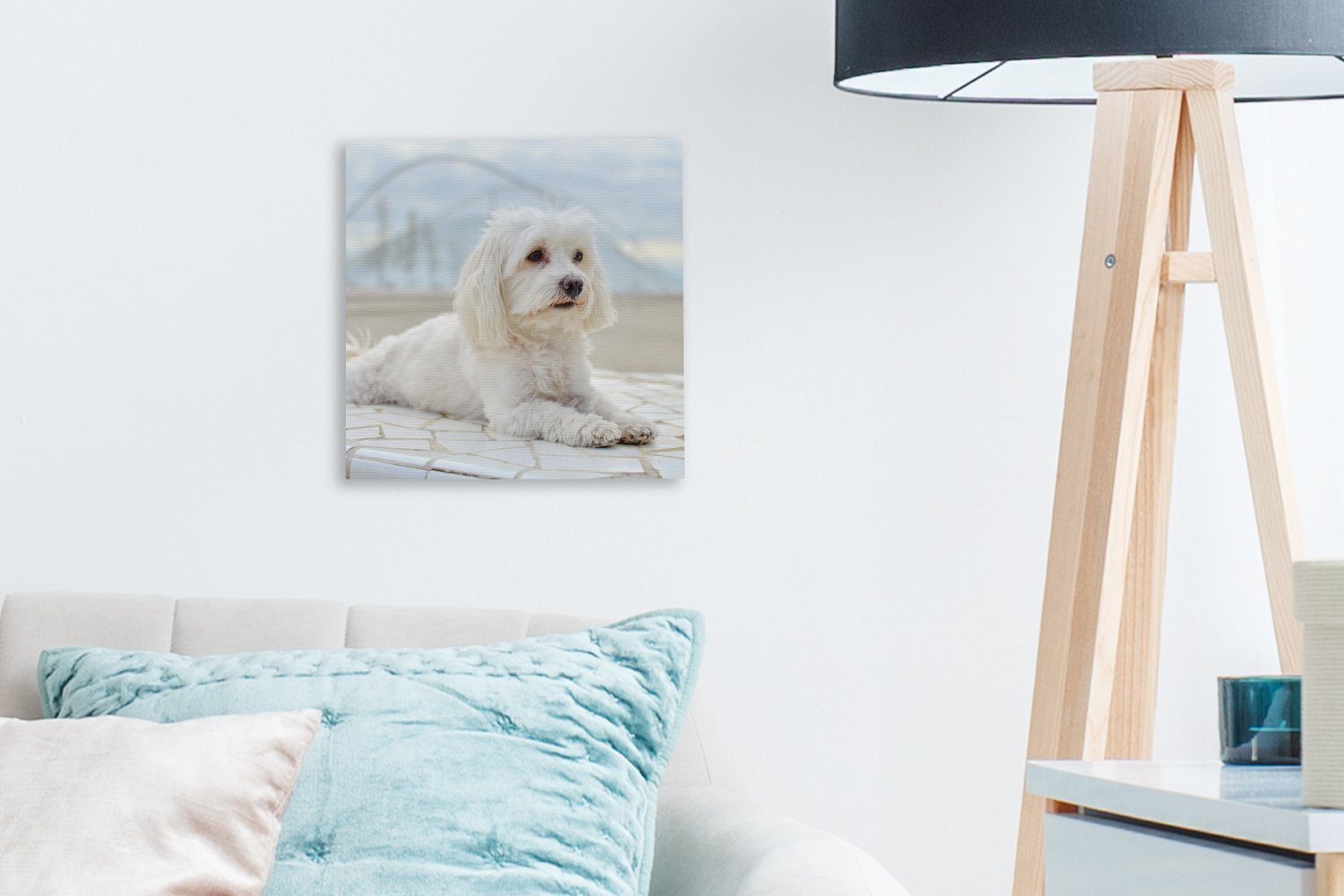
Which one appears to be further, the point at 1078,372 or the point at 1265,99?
the point at 1265,99

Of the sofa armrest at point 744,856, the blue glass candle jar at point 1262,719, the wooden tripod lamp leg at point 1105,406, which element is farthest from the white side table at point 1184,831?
the wooden tripod lamp leg at point 1105,406

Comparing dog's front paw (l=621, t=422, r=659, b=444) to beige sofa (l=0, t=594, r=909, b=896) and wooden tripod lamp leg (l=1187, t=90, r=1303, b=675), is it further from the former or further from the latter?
wooden tripod lamp leg (l=1187, t=90, r=1303, b=675)

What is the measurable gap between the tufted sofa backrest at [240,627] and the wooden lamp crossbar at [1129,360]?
45 cm

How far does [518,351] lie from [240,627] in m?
0.64

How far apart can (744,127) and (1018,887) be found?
1143 mm

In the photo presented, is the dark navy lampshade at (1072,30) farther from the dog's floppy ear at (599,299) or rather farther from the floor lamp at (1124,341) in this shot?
the dog's floppy ear at (599,299)

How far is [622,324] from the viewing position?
87.8 inches

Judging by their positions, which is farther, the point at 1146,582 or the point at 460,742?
the point at 1146,582

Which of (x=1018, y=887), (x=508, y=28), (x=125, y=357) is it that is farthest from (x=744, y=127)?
(x=1018, y=887)

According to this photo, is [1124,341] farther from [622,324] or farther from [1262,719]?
[622,324]

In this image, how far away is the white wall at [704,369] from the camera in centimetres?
221

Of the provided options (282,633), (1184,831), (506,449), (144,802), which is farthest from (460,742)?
(506,449)

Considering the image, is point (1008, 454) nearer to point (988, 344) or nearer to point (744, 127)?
point (988, 344)

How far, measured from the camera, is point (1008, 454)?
2277 mm
